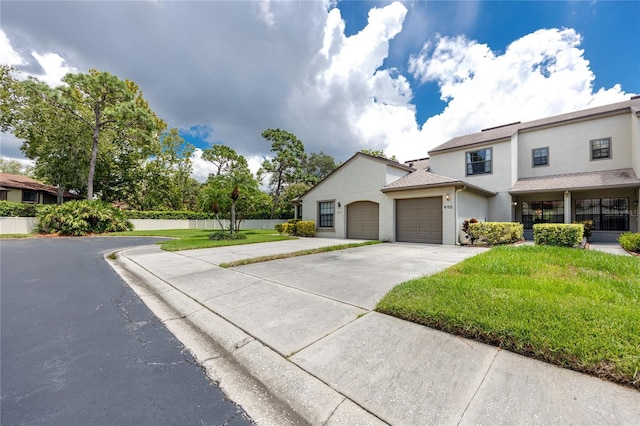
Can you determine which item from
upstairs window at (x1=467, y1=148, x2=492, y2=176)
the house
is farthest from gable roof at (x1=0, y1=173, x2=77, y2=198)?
upstairs window at (x1=467, y1=148, x2=492, y2=176)

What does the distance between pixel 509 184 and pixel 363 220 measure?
28.2ft

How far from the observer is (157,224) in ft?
85.0

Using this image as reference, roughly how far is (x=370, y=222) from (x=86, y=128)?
27.7 metres

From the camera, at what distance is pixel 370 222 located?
14.7 m

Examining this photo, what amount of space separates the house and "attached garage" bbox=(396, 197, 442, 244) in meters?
0.05

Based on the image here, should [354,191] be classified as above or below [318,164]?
below

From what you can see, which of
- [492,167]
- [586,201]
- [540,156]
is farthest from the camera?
[540,156]

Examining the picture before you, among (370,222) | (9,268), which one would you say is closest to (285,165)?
(370,222)

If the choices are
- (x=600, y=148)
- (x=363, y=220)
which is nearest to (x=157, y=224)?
(x=363, y=220)

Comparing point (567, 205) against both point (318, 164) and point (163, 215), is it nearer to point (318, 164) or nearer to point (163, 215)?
point (318, 164)

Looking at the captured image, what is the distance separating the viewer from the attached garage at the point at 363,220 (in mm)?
14508

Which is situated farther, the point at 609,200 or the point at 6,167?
the point at 6,167

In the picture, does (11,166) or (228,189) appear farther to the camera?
(11,166)

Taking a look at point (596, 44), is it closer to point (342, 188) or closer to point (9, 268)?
point (342, 188)
